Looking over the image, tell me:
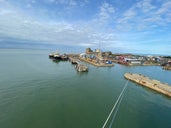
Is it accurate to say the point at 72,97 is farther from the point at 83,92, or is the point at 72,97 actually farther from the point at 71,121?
the point at 71,121

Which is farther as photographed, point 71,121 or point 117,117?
point 117,117

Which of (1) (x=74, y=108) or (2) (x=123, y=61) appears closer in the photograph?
(1) (x=74, y=108)

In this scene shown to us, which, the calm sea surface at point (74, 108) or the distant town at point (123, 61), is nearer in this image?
the calm sea surface at point (74, 108)

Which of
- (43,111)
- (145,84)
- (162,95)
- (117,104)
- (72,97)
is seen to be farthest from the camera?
(145,84)

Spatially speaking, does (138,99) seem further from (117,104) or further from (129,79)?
(129,79)

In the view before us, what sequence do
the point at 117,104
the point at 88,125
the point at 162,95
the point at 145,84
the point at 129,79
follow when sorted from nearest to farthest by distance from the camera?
1. the point at 88,125
2. the point at 117,104
3. the point at 162,95
4. the point at 145,84
5. the point at 129,79

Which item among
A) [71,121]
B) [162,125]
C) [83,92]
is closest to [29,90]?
[83,92]

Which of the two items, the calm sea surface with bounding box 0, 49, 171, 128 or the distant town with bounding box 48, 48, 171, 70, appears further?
the distant town with bounding box 48, 48, 171, 70

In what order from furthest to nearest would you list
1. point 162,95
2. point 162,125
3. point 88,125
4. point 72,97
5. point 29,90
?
1. point 162,95
2. point 29,90
3. point 72,97
4. point 162,125
5. point 88,125

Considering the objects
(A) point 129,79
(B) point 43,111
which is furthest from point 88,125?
(A) point 129,79
